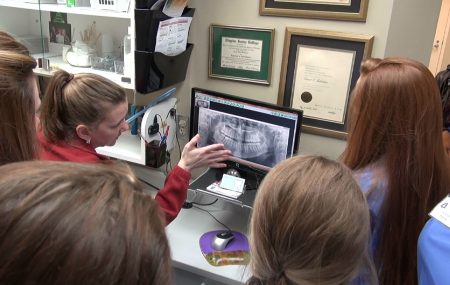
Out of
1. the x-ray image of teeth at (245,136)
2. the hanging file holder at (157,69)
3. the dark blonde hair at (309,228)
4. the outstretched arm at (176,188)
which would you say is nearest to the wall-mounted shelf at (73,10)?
the hanging file holder at (157,69)

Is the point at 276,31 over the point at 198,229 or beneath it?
over

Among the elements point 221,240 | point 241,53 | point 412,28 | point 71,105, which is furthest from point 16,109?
point 412,28

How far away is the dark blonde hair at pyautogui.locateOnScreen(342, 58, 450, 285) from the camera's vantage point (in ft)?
3.37

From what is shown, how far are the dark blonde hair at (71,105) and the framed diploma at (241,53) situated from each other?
621 mm

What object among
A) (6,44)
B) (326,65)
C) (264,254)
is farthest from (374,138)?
(6,44)

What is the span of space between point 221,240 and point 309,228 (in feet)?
2.81

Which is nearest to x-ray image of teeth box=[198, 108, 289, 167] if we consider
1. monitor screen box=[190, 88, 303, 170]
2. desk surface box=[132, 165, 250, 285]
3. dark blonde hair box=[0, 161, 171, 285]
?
monitor screen box=[190, 88, 303, 170]

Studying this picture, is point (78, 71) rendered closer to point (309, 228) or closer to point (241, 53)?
point (241, 53)

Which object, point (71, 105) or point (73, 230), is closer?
point (73, 230)

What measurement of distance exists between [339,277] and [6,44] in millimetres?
958

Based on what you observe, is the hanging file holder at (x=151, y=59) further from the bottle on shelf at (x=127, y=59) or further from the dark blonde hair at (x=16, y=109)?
the dark blonde hair at (x=16, y=109)

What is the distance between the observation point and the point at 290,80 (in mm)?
1697

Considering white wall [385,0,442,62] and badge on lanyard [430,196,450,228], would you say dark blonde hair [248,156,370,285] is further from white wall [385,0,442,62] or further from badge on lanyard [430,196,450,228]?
white wall [385,0,442,62]

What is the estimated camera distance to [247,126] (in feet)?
5.45
